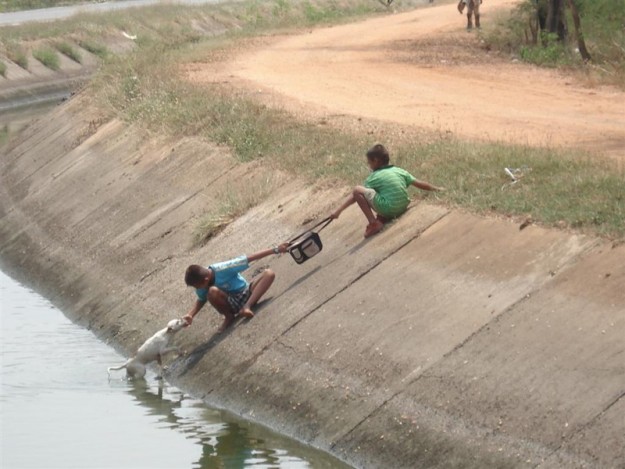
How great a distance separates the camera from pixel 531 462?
36.3 ft

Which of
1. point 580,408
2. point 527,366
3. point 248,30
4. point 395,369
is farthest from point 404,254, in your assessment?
point 248,30

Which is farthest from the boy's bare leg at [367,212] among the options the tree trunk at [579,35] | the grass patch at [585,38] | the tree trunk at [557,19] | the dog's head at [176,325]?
the tree trunk at [557,19]

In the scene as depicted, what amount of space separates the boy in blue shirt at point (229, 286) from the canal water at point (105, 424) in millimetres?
880

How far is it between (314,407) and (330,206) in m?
4.46

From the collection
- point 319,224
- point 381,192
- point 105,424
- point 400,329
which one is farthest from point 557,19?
point 105,424

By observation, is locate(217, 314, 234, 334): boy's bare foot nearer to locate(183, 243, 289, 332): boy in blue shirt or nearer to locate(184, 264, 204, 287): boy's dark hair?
locate(183, 243, 289, 332): boy in blue shirt

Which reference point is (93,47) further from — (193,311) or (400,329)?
(400,329)

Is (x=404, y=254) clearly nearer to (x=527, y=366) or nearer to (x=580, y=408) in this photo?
(x=527, y=366)

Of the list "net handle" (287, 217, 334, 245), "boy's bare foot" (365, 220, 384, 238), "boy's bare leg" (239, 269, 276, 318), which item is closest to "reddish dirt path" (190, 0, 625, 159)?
"net handle" (287, 217, 334, 245)

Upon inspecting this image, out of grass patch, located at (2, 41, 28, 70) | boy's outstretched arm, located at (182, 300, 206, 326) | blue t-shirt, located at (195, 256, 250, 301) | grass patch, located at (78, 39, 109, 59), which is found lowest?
grass patch, located at (78, 39, 109, 59)

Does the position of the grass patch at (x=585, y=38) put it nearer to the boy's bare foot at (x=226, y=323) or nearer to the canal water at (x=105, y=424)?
the boy's bare foot at (x=226, y=323)

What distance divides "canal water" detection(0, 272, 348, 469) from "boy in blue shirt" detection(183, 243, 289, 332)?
88 cm

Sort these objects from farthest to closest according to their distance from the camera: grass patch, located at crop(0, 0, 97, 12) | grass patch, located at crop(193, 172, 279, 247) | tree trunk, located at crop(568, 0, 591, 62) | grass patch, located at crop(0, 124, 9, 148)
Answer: grass patch, located at crop(0, 0, 97, 12)
grass patch, located at crop(0, 124, 9, 148)
tree trunk, located at crop(568, 0, 591, 62)
grass patch, located at crop(193, 172, 279, 247)

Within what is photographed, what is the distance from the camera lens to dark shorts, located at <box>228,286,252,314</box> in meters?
15.9
